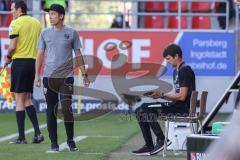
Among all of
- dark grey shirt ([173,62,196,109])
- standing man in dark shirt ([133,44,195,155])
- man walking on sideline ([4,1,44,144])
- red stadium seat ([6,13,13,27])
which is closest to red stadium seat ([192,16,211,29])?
red stadium seat ([6,13,13,27])

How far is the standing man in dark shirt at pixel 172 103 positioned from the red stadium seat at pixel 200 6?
9848 millimetres

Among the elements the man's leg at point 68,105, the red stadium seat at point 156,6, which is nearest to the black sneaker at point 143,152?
the man's leg at point 68,105

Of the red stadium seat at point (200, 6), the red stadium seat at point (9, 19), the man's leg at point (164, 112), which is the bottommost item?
the man's leg at point (164, 112)

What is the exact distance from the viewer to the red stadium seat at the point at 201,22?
19234 mm

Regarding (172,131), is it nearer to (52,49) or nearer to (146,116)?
(146,116)

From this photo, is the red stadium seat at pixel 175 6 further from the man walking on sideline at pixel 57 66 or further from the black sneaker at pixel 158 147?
the black sneaker at pixel 158 147

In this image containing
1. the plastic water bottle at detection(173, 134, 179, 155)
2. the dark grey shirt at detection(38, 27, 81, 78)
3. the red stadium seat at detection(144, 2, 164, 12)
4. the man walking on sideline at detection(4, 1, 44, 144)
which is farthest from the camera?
the red stadium seat at detection(144, 2, 164, 12)

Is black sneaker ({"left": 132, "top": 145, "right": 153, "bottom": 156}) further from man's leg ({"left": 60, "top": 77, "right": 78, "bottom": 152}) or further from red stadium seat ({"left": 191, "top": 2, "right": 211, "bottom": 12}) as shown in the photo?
red stadium seat ({"left": 191, "top": 2, "right": 211, "bottom": 12})

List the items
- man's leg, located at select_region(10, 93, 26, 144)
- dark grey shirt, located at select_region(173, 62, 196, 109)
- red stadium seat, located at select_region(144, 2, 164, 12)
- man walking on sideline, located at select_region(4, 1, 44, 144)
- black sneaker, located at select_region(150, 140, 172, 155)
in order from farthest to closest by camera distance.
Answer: red stadium seat, located at select_region(144, 2, 164, 12)
man walking on sideline, located at select_region(4, 1, 44, 144)
man's leg, located at select_region(10, 93, 26, 144)
black sneaker, located at select_region(150, 140, 172, 155)
dark grey shirt, located at select_region(173, 62, 196, 109)

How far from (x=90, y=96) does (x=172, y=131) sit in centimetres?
820

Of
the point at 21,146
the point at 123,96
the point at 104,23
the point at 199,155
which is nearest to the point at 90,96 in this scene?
the point at 123,96

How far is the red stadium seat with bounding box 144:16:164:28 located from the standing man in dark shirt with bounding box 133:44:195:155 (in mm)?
9785

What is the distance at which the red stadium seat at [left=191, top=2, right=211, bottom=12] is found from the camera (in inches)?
763

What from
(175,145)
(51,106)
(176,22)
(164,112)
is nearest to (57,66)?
(51,106)
